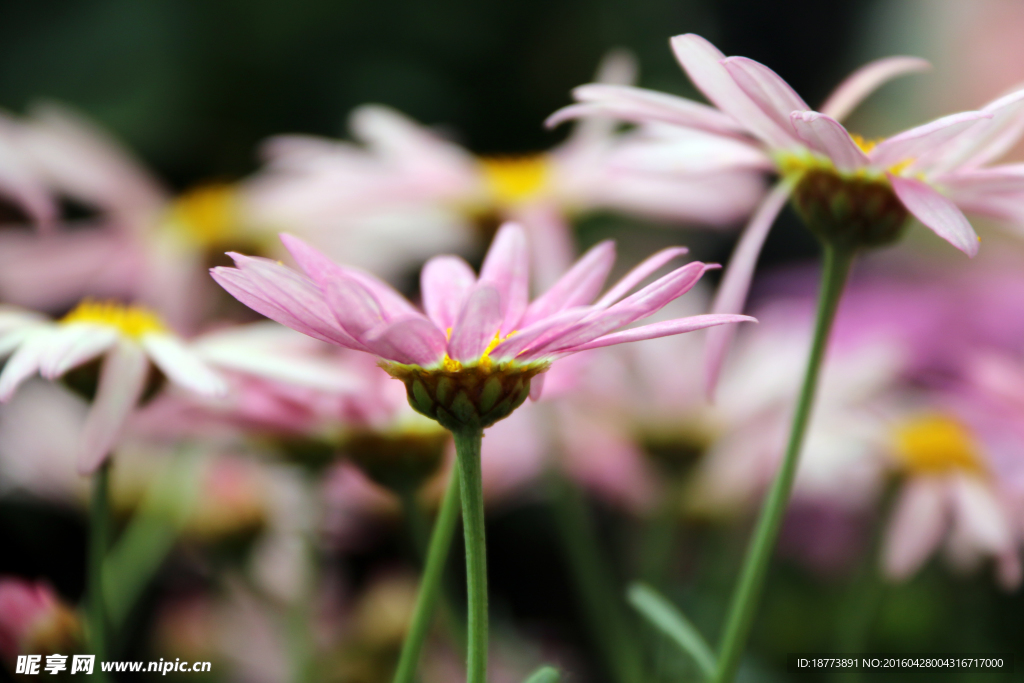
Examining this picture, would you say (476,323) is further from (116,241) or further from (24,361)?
(116,241)

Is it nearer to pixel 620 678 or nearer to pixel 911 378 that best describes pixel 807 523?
pixel 911 378

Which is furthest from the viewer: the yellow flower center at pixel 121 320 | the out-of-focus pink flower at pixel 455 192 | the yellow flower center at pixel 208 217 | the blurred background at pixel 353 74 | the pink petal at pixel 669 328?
the blurred background at pixel 353 74

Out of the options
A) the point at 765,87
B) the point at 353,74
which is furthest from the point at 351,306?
the point at 353,74

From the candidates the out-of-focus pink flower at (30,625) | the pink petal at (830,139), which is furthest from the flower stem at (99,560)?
the pink petal at (830,139)

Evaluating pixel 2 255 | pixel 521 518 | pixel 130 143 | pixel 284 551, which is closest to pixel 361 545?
pixel 284 551

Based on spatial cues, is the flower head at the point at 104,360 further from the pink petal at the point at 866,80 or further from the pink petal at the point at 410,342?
the pink petal at the point at 866,80

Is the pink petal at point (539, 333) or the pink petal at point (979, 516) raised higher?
the pink petal at point (539, 333)

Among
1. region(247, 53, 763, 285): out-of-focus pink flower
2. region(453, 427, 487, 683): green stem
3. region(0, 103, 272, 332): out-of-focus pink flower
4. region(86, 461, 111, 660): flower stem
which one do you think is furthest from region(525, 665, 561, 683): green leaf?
region(0, 103, 272, 332): out-of-focus pink flower
